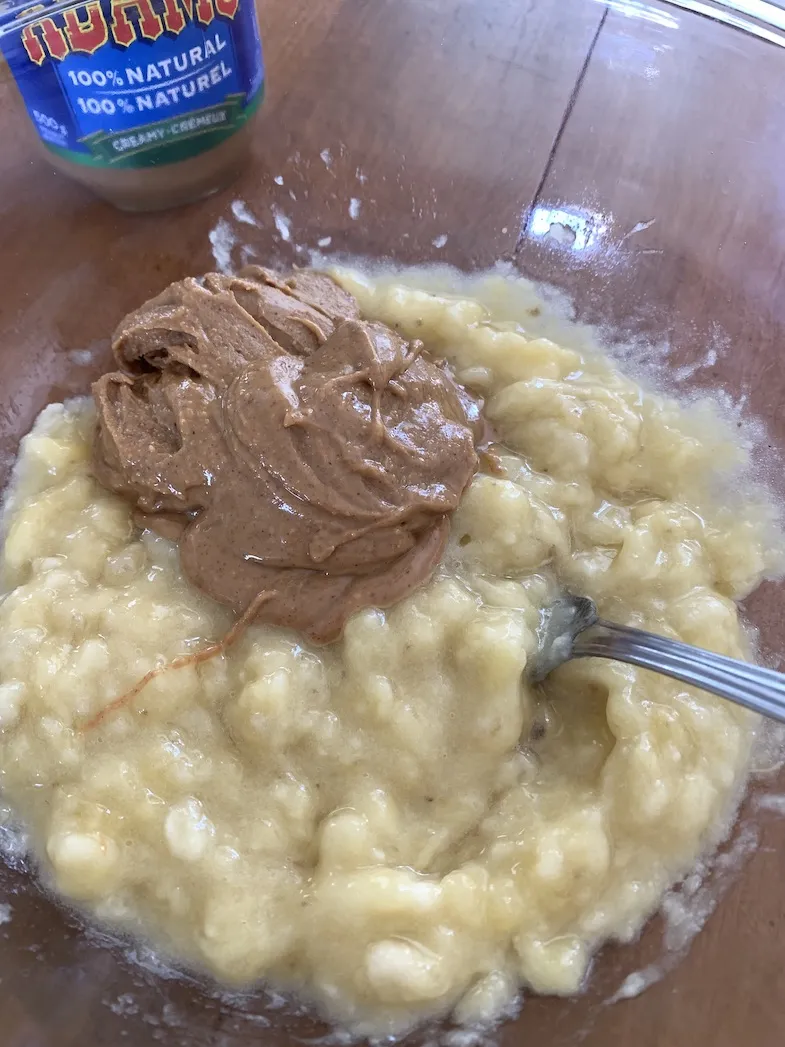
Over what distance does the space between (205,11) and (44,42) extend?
26cm

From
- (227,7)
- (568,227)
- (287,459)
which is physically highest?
(227,7)

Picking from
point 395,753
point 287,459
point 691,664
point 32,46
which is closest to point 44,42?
point 32,46

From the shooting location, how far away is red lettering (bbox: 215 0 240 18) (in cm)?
Answer: 134

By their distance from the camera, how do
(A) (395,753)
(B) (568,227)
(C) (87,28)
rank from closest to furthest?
(A) (395,753) → (C) (87,28) → (B) (568,227)

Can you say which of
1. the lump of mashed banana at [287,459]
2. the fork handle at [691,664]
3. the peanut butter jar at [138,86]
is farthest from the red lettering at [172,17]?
the fork handle at [691,664]

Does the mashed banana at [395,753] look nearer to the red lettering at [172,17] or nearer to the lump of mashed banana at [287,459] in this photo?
the lump of mashed banana at [287,459]

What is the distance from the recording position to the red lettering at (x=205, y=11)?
132 cm

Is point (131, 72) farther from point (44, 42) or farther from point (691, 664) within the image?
point (691, 664)

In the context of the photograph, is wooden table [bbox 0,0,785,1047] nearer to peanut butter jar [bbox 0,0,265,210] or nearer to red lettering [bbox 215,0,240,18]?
peanut butter jar [bbox 0,0,265,210]

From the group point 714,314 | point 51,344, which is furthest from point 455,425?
point 51,344

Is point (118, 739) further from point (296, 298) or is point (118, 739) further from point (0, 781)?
point (296, 298)

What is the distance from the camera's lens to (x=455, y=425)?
1220 millimetres

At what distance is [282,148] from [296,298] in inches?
19.3

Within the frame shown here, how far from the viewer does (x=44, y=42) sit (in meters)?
1.27
